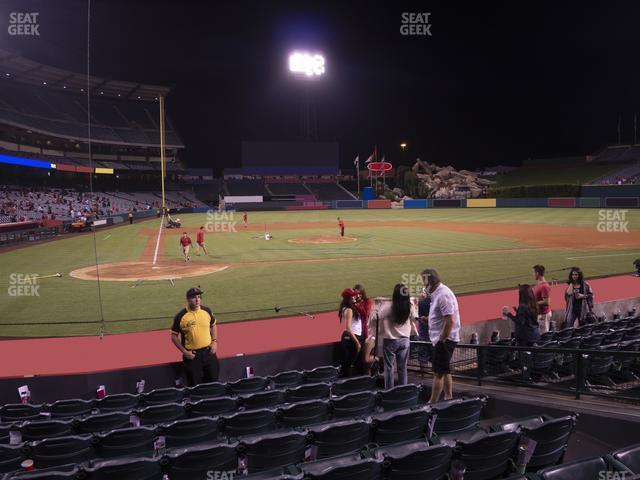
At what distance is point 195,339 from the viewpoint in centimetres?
793

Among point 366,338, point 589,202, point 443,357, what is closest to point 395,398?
point 443,357

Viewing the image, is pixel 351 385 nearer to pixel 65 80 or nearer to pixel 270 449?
pixel 270 449

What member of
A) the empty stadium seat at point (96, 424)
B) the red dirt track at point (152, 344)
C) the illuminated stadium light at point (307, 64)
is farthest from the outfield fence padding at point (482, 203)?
the empty stadium seat at point (96, 424)

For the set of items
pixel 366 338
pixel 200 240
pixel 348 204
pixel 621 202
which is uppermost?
pixel 348 204

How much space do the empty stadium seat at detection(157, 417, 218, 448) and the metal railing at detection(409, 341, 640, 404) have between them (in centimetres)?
415

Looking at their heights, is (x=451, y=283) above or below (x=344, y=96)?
below

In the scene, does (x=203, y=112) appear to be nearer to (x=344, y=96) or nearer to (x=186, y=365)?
(x=344, y=96)

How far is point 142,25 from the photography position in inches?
2377

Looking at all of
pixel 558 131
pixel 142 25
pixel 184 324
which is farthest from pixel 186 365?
pixel 558 131

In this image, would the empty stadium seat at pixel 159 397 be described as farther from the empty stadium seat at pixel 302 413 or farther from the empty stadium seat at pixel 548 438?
the empty stadium seat at pixel 548 438

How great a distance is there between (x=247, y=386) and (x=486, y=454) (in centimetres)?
430

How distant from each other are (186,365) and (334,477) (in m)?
4.96

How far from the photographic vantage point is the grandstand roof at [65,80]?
194 feet

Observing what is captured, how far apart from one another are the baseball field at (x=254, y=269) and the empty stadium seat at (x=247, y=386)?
19.5 ft
